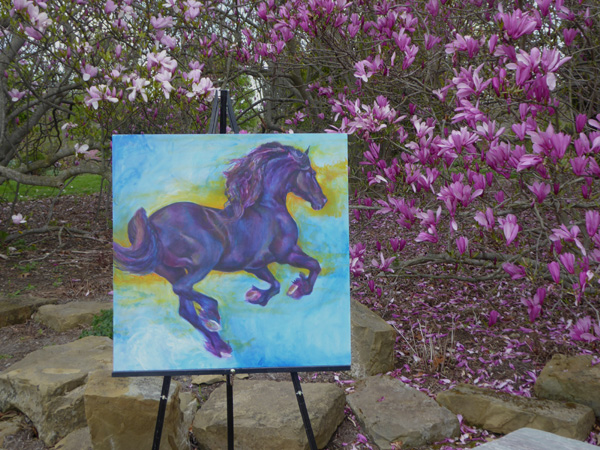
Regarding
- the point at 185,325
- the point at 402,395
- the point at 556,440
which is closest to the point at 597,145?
the point at 556,440

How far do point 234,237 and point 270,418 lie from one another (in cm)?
95

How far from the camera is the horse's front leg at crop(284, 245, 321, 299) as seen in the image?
225 cm

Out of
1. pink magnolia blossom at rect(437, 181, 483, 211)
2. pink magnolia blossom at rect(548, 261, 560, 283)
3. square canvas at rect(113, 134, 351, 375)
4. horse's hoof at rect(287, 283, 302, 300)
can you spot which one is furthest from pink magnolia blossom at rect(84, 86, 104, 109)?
pink magnolia blossom at rect(548, 261, 560, 283)

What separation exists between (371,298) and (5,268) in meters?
3.69

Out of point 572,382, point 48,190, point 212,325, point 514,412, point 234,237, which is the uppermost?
point 48,190

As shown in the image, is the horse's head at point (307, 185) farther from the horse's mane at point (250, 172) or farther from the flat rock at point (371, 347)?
the flat rock at point (371, 347)

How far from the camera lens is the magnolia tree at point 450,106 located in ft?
7.57

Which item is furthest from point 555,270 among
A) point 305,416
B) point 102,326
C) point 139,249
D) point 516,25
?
point 102,326

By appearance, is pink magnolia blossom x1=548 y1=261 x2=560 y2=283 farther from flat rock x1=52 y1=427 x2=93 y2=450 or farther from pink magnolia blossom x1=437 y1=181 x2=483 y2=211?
flat rock x1=52 y1=427 x2=93 y2=450

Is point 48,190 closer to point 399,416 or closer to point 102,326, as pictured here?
point 102,326

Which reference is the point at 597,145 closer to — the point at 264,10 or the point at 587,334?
the point at 587,334

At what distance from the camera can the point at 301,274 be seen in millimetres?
2262

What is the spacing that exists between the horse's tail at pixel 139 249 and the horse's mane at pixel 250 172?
1.14 ft

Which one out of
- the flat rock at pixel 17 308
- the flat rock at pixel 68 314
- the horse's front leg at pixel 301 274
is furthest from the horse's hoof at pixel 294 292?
the flat rock at pixel 17 308
